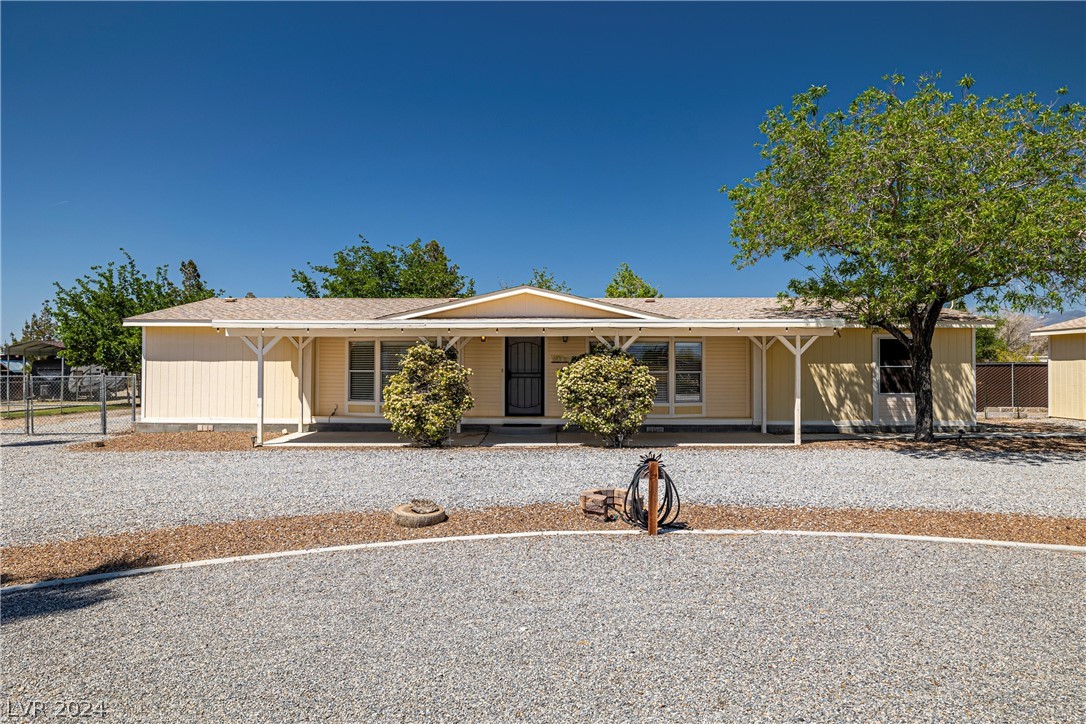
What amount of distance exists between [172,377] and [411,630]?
43.7ft

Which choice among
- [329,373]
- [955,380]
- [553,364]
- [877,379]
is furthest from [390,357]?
[955,380]

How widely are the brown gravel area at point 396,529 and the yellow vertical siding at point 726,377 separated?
759 cm

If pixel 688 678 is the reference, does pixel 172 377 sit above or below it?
above

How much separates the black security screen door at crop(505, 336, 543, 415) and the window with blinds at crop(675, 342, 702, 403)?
10.8 ft

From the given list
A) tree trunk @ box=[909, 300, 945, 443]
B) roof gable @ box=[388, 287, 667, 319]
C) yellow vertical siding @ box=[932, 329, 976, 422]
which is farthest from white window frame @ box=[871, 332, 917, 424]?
roof gable @ box=[388, 287, 667, 319]

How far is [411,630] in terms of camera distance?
12.5ft

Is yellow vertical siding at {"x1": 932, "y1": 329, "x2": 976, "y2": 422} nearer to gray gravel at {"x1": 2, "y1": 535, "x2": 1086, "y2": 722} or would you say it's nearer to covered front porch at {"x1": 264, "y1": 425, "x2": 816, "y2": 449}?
covered front porch at {"x1": 264, "y1": 425, "x2": 816, "y2": 449}

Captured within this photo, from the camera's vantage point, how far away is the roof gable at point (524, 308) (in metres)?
12.9

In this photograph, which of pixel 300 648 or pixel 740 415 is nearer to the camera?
pixel 300 648

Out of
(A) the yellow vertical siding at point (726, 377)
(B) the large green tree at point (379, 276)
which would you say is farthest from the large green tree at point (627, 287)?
(A) the yellow vertical siding at point (726, 377)

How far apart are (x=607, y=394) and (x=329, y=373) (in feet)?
23.1

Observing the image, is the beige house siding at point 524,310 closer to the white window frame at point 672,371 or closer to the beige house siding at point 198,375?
the white window frame at point 672,371

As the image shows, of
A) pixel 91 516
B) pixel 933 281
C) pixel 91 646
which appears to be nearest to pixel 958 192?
pixel 933 281

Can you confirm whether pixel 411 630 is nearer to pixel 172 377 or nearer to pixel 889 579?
pixel 889 579
